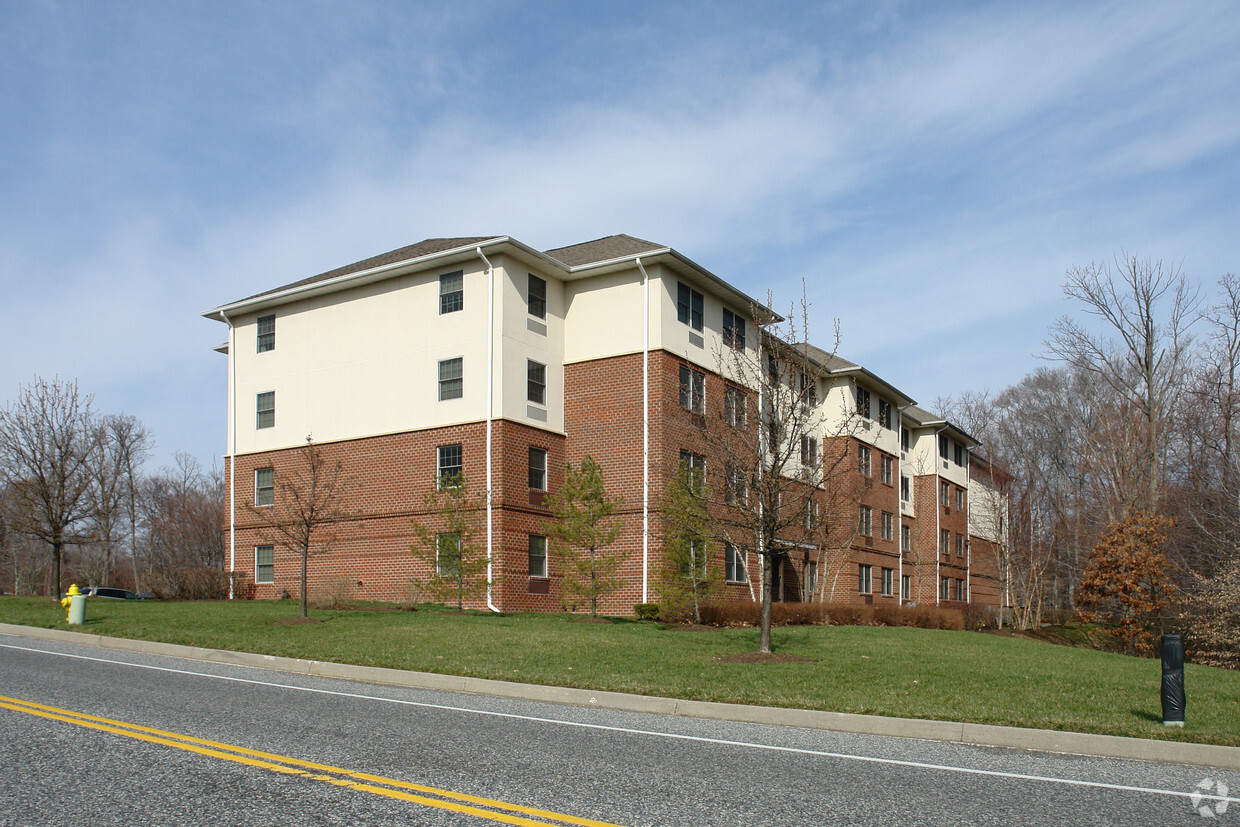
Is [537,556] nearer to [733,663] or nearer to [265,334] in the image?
[265,334]

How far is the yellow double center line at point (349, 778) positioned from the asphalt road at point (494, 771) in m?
0.02

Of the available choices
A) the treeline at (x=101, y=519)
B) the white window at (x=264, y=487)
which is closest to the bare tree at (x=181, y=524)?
the treeline at (x=101, y=519)

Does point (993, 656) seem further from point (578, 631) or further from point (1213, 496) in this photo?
point (1213, 496)

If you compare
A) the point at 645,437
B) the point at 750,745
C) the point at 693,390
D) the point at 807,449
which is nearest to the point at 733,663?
the point at 750,745

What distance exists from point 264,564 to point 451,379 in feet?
31.3

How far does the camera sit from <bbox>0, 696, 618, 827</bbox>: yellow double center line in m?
5.79

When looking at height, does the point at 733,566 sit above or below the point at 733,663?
below

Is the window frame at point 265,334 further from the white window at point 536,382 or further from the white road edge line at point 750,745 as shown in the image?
the white road edge line at point 750,745

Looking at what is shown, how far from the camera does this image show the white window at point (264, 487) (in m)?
32.3

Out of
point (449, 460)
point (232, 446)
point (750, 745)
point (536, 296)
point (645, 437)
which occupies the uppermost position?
point (536, 296)

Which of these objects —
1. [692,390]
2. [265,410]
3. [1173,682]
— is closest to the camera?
[1173,682]

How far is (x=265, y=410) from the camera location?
32812 millimetres

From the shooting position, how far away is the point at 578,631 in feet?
67.3

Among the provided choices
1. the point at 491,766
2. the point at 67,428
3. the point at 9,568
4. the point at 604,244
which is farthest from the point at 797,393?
the point at 9,568
